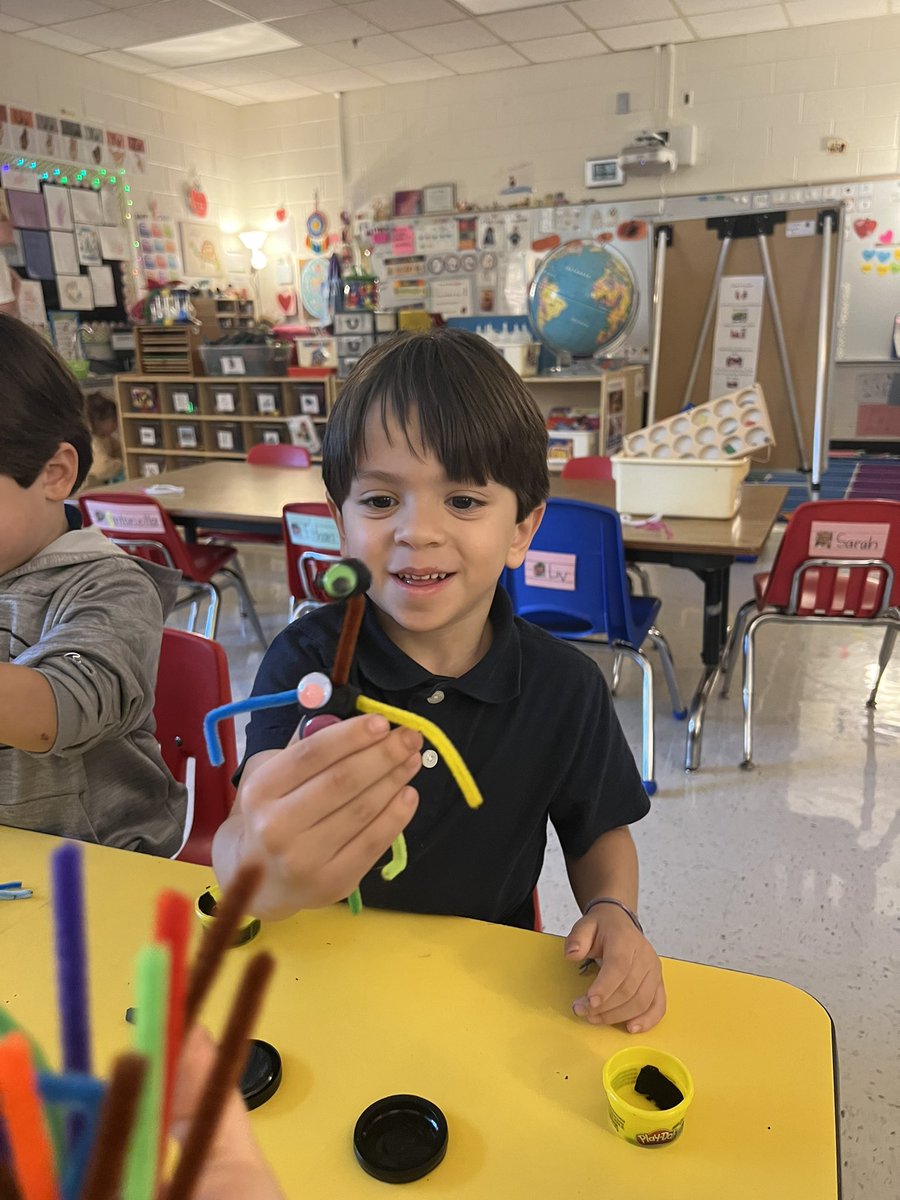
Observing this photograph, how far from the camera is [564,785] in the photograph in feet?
3.25

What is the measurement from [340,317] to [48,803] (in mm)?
4584

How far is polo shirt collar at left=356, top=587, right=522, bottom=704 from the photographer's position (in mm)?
921

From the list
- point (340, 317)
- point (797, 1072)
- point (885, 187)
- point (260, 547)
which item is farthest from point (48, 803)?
point (885, 187)

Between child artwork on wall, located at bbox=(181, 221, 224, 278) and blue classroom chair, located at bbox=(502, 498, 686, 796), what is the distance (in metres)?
5.09

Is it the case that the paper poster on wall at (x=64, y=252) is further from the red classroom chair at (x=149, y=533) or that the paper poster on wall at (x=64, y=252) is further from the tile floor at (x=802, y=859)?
the tile floor at (x=802, y=859)

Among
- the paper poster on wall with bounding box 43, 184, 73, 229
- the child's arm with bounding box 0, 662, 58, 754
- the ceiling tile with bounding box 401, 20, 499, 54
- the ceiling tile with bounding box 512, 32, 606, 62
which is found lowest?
the child's arm with bounding box 0, 662, 58, 754

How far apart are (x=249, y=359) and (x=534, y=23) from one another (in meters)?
2.52

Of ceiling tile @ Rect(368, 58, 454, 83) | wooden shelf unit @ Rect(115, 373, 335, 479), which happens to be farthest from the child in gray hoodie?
ceiling tile @ Rect(368, 58, 454, 83)

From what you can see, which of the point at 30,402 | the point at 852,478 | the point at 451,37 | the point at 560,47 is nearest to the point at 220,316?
the point at 451,37

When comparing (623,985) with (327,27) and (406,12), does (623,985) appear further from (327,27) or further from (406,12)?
(327,27)

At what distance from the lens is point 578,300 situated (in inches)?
209

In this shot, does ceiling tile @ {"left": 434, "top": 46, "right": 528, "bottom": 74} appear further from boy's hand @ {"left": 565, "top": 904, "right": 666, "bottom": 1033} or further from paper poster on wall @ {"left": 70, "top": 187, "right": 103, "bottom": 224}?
boy's hand @ {"left": 565, "top": 904, "right": 666, "bottom": 1033}

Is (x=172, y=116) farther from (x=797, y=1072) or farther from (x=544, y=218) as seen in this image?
(x=797, y=1072)

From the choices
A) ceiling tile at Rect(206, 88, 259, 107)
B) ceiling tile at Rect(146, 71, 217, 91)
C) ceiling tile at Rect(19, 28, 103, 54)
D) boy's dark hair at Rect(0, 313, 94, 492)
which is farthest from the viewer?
ceiling tile at Rect(206, 88, 259, 107)
